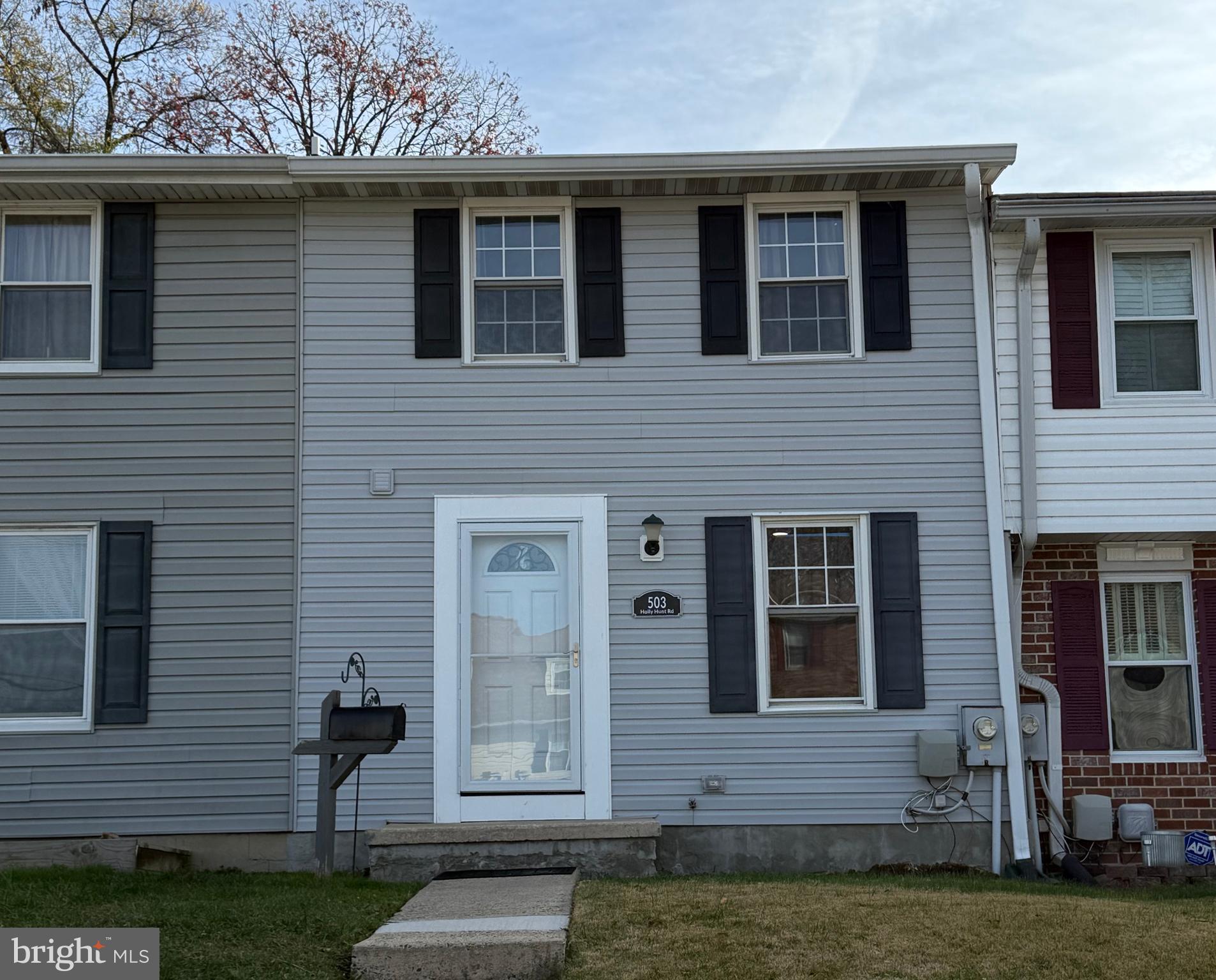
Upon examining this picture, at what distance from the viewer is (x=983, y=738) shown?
865cm

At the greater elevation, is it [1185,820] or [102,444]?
[102,444]

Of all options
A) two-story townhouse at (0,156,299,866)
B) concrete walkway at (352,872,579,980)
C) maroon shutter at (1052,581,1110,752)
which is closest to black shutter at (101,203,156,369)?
two-story townhouse at (0,156,299,866)

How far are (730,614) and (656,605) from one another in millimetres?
514

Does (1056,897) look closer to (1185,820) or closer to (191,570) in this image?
(1185,820)

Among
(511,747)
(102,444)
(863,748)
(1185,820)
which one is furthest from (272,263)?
(1185,820)

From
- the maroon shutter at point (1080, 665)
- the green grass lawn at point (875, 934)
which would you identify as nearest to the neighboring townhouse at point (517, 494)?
the maroon shutter at point (1080, 665)

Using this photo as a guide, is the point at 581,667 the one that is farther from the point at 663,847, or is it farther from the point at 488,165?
the point at 488,165

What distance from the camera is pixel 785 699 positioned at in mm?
8820

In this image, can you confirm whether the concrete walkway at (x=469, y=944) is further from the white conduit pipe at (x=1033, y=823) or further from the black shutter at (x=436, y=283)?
the black shutter at (x=436, y=283)

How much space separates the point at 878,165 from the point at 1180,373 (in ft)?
8.81

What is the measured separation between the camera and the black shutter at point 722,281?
9.02 m

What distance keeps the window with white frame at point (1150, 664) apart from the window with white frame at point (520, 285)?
439 centimetres

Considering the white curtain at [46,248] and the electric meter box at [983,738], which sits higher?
the white curtain at [46,248]

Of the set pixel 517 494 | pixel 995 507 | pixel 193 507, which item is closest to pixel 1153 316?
pixel 995 507
